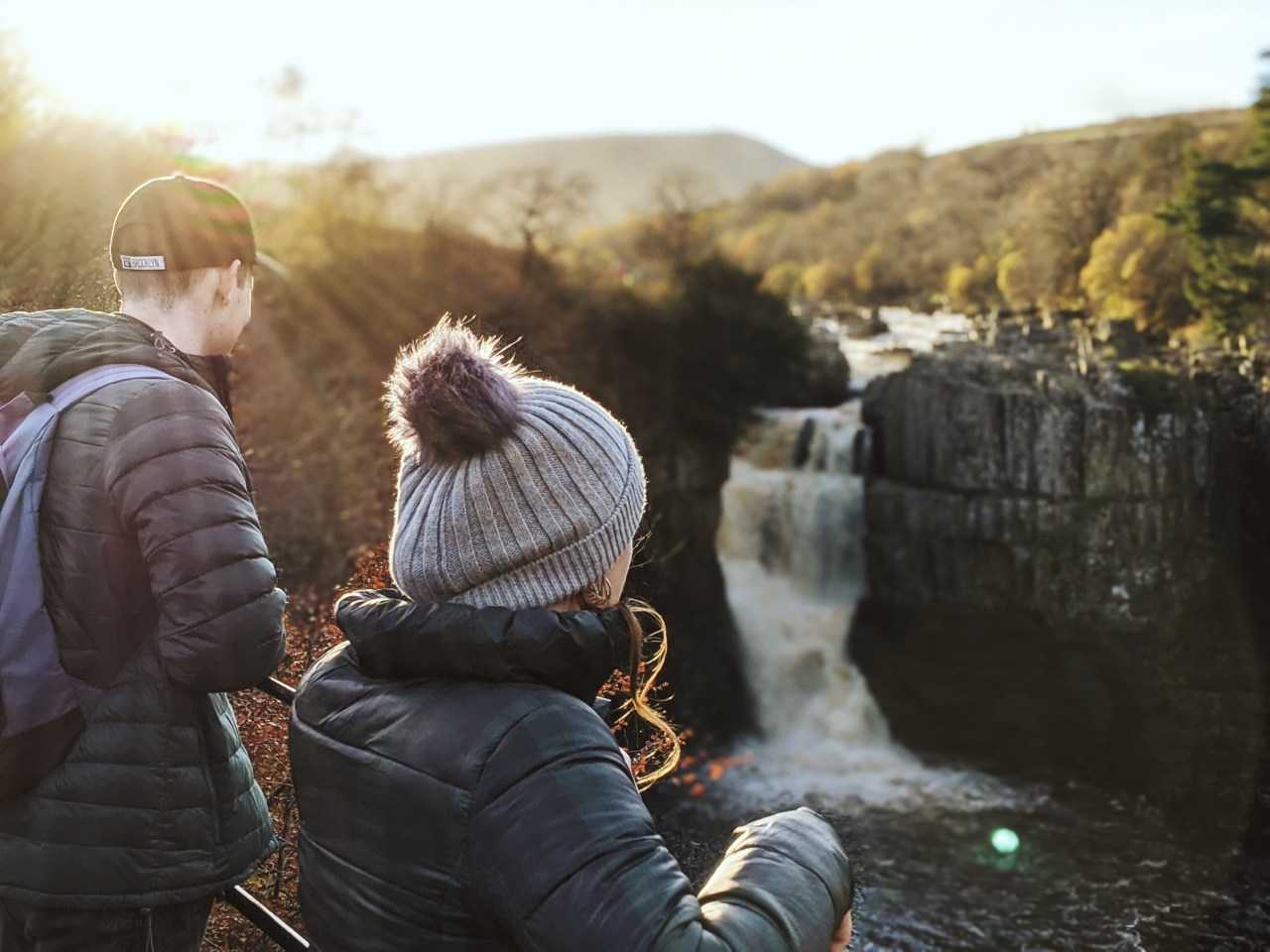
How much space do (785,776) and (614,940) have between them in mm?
16852

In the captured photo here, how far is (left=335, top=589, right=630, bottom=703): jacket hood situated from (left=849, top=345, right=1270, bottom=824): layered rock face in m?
18.7

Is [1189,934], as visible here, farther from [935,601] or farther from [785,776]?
[935,601]

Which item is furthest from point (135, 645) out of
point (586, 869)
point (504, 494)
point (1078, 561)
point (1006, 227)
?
point (1006, 227)

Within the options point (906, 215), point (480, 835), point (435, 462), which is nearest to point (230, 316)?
point (435, 462)

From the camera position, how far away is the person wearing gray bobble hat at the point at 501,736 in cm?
145

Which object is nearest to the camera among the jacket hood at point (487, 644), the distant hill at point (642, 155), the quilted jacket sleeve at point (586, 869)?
the quilted jacket sleeve at point (586, 869)

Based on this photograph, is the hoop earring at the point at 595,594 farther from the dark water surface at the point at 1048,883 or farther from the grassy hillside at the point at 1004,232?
the grassy hillside at the point at 1004,232

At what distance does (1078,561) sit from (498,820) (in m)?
19.7

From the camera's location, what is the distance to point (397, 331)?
19359mm

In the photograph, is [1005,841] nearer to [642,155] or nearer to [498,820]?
[498,820]

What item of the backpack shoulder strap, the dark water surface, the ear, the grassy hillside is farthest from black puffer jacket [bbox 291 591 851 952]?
the grassy hillside

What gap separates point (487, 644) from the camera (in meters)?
1.59

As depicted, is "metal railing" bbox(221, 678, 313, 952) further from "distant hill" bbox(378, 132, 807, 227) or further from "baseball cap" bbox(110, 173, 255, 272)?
"distant hill" bbox(378, 132, 807, 227)

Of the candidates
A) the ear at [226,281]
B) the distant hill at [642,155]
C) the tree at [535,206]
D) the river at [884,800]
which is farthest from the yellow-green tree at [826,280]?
the distant hill at [642,155]
